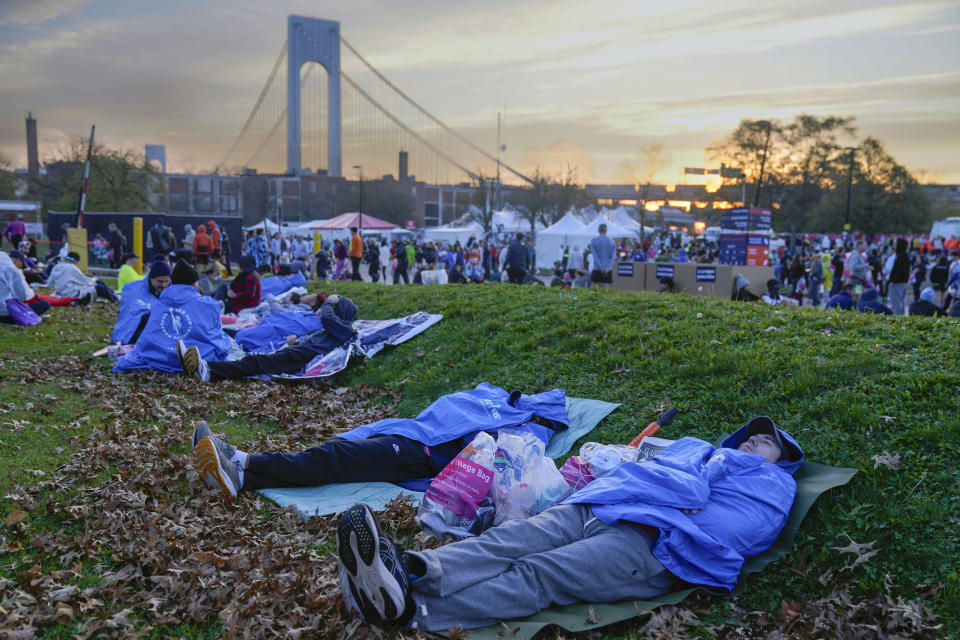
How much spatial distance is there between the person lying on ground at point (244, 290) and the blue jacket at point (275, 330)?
194cm

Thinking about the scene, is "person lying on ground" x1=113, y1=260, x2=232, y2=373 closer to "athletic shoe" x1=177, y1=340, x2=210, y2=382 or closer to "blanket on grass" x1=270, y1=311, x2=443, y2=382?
"athletic shoe" x1=177, y1=340, x2=210, y2=382

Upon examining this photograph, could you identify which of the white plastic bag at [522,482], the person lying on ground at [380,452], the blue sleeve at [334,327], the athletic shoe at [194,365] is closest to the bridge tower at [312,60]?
the blue sleeve at [334,327]

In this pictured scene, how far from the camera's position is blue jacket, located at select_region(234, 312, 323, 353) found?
9172 millimetres

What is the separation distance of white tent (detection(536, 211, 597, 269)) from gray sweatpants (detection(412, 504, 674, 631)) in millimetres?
32029

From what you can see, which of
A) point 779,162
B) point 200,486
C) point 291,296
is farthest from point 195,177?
point 200,486

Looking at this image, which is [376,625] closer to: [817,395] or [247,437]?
[247,437]

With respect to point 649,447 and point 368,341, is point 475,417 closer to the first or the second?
point 649,447

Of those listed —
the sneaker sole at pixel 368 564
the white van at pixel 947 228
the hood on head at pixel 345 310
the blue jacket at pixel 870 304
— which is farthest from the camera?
the white van at pixel 947 228

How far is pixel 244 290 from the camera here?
11445 millimetres

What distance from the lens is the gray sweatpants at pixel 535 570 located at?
119 inches

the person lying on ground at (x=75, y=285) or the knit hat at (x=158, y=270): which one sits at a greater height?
the knit hat at (x=158, y=270)

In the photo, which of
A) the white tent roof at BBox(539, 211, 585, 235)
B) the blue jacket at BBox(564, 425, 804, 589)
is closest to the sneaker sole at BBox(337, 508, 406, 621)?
the blue jacket at BBox(564, 425, 804, 589)

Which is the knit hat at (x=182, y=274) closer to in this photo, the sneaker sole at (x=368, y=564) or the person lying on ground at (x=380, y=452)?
the person lying on ground at (x=380, y=452)

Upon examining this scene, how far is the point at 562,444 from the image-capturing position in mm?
5496
